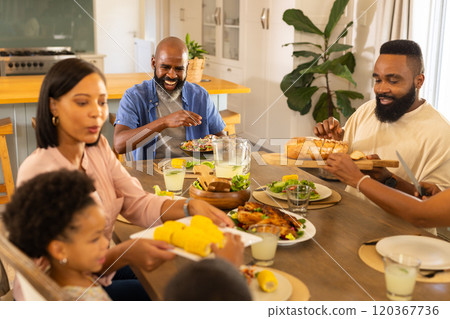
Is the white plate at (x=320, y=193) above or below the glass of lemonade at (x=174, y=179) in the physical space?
below

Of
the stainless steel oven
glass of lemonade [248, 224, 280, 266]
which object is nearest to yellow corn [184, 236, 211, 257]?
glass of lemonade [248, 224, 280, 266]

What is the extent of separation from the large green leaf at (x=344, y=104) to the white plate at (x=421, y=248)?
10.4 feet

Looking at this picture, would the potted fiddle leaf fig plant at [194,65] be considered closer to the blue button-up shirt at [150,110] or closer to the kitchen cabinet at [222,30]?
the blue button-up shirt at [150,110]

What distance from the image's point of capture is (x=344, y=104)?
4707 millimetres

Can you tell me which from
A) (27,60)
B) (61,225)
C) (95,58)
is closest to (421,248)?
(61,225)

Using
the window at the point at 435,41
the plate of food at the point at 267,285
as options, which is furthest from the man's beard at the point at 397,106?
the window at the point at 435,41

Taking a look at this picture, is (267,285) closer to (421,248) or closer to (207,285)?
(207,285)

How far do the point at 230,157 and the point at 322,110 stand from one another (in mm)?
2965

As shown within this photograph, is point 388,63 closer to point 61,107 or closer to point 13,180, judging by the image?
point 61,107

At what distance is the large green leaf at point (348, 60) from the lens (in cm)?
486

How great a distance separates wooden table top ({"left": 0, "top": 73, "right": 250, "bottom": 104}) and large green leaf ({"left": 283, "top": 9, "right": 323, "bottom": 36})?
841mm

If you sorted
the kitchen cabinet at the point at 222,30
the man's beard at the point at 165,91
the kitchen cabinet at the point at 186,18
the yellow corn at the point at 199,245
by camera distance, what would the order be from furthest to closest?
the kitchen cabinet at the point at 186,18 → the kitchen cabinet at the point at 222,30 → the man's beard at the point at 165,91 → the yellow corn at the point at 199,245

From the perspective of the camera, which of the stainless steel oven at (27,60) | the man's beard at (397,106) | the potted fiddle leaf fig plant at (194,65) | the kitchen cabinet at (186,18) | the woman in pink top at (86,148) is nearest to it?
the woman in pink top at (86,148)

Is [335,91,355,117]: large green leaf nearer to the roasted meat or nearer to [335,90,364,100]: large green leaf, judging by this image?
[335,90,364,100]: large green leaf
